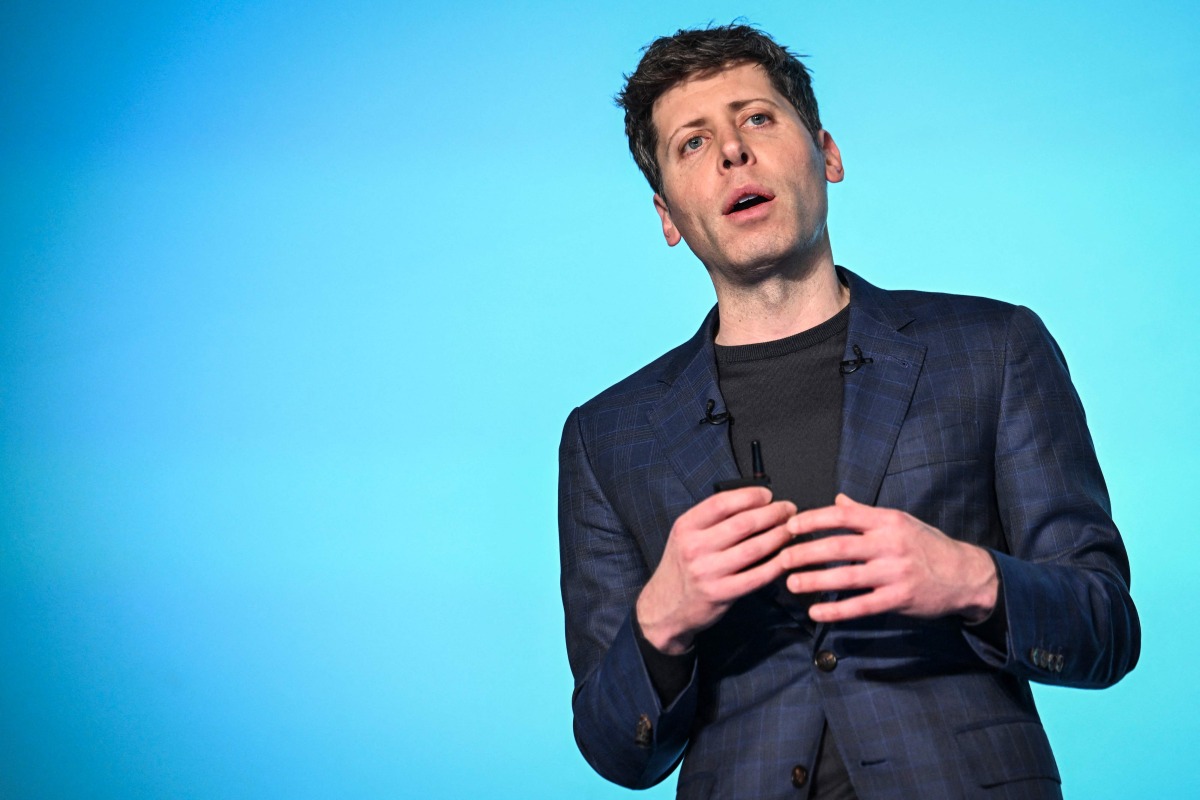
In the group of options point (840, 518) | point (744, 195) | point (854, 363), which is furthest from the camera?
point (744, 195)

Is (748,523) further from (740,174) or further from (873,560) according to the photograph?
(740,174)

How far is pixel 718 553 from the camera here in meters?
1.48

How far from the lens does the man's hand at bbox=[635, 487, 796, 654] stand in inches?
57.0

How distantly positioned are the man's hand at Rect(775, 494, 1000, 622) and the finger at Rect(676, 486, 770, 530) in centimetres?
5

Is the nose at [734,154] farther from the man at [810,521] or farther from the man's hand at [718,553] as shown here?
the man's hand at [718,553]

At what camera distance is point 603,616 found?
2.03 metres

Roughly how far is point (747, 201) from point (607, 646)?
31.7 inches

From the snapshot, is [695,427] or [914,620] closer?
[914,620]

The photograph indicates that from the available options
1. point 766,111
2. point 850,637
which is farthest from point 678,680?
point 766,111

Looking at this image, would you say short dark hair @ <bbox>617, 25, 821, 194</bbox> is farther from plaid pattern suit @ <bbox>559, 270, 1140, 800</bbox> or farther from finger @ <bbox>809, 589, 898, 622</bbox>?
finger @ <bbox>809, 589, 898, 622</bbox>

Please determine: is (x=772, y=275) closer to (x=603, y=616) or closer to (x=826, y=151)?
(x=826, y=151)

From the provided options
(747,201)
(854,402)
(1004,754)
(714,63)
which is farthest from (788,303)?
(1004,754)

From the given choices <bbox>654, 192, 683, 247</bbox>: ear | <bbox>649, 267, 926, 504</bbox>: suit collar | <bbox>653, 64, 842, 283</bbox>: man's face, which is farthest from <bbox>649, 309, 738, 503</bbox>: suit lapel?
<bbox>654, 192, 683, 247</bbox>: ear

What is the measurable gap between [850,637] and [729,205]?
78cm
